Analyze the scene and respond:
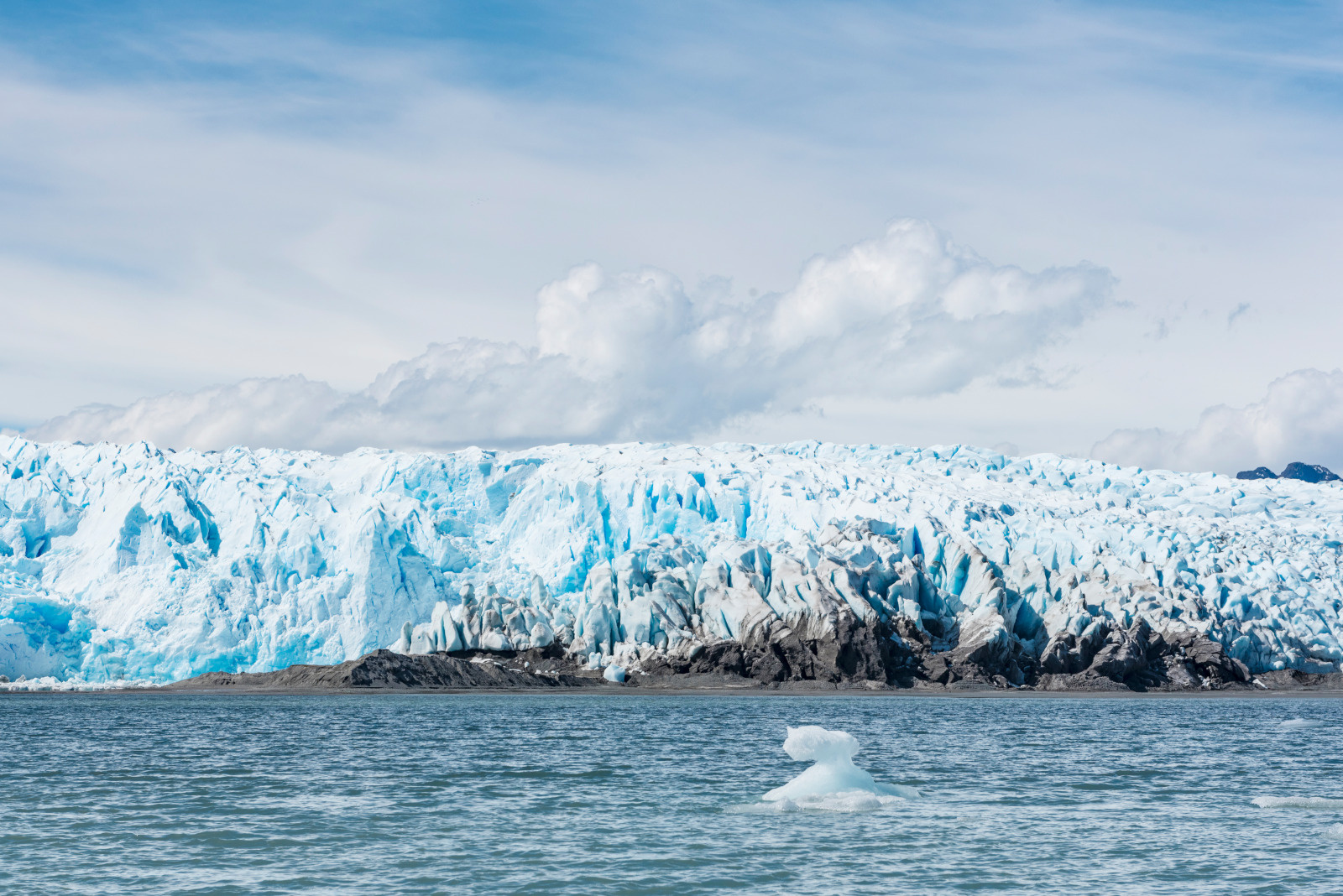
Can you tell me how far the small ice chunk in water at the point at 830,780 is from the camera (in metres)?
26.6

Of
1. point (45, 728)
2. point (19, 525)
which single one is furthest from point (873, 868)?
point (19, 525)

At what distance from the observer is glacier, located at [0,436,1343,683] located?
103625 millimetres

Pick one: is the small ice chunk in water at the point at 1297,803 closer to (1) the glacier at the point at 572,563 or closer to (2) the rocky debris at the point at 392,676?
(1) the glacier at the point at 572,563

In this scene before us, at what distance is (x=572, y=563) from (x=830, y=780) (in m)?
89.6

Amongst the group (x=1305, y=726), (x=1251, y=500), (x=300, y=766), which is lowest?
(x=1305, y=726)

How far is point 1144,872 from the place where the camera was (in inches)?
779

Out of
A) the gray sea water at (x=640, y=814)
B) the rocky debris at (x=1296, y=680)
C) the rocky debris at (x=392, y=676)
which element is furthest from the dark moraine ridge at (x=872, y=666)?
the gray sea water at (x=640, y=814)

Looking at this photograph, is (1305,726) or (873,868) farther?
(1305,726)

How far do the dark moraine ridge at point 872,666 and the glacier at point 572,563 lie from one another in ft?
3.45

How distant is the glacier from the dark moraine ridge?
1.05 m

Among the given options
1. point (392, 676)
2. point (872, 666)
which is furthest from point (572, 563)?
point (872, 666)

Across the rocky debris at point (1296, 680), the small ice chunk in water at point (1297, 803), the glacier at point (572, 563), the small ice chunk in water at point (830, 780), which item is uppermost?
the glacier at point (572, 563)

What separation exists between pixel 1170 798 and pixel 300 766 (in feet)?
80.9

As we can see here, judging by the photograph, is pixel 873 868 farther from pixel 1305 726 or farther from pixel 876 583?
pixel 876 583
